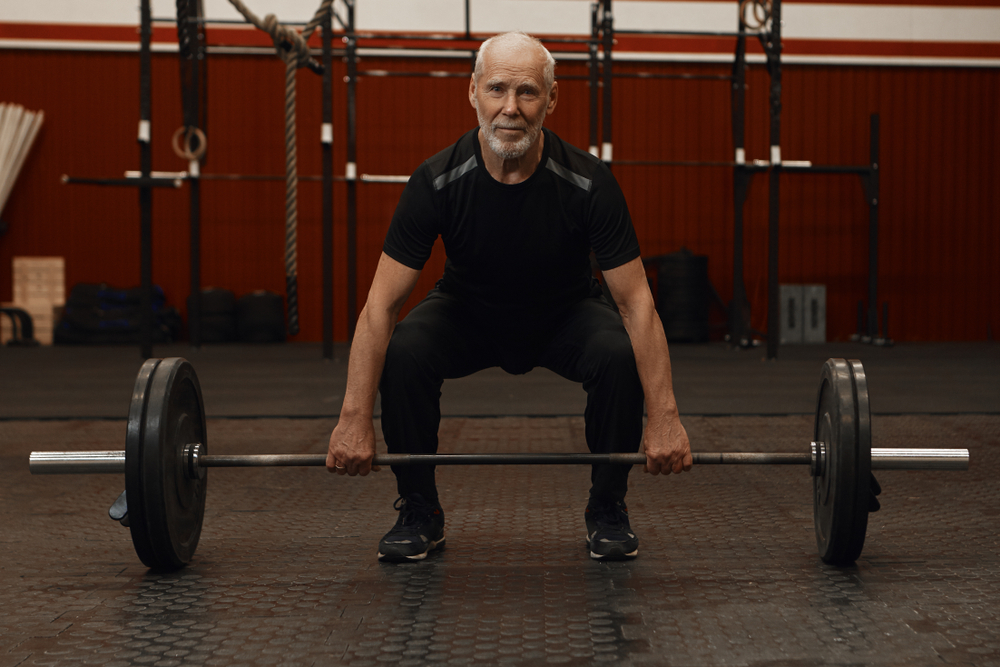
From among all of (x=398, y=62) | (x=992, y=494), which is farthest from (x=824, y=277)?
(x=992, y=494)

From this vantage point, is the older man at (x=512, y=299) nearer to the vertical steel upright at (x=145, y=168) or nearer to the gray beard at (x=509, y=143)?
the gray beard at (x=509, y=143)

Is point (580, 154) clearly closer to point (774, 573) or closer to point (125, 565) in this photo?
point (774, 573)

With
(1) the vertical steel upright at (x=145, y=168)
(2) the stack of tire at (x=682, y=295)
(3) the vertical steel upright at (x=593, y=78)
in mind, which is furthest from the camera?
(2) the stack of tire at (x=682, y=295)

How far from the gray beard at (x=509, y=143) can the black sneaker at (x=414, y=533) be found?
0.62 metres

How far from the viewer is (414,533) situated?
1.57 metres

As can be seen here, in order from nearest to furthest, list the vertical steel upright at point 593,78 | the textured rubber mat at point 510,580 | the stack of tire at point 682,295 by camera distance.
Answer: the textured rubber mat at point 510,580 < the vertical steel upright at point 593,78 < the stack of tire at point 682,295

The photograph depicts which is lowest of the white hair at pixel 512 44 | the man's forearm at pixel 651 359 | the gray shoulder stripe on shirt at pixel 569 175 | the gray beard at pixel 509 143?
the man's forearm at pixel 651 359

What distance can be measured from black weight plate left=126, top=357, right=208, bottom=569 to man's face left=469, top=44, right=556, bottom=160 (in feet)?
2.16

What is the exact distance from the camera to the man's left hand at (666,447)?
1434 mm

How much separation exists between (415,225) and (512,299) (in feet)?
0.77

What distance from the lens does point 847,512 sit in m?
1.42

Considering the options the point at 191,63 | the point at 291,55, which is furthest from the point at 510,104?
the point at 191,63

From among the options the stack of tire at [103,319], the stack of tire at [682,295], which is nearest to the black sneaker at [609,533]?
the stack of tire at [682,295]

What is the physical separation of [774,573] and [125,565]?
3.52 feet
